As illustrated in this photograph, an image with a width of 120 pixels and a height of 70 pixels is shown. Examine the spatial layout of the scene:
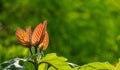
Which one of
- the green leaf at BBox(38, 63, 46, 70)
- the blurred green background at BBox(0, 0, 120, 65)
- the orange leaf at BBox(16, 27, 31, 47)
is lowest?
the green leaf at BBox(38, 63, 46, 70)

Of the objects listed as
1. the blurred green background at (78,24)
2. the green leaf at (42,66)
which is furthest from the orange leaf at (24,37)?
the blurred green background at (78,24)

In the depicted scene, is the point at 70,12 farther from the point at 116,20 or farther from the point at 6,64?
the point at 6,64

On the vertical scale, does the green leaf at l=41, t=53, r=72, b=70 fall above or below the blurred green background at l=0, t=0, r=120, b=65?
below

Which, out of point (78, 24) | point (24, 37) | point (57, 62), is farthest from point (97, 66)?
point (78, 24)

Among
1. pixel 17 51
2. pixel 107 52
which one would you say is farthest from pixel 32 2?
pixel 17 51

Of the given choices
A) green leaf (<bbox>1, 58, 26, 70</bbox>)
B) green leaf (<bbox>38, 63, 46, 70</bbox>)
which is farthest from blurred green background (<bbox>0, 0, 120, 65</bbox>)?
green leaf (<bbox>1, 58, 26, 70</bbox>)

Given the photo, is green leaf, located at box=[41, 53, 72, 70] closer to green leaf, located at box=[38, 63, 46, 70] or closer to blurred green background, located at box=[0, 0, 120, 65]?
green leaf, located at box=[38, 63, 46, 70]

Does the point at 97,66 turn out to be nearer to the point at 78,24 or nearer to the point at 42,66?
the point at 42,66

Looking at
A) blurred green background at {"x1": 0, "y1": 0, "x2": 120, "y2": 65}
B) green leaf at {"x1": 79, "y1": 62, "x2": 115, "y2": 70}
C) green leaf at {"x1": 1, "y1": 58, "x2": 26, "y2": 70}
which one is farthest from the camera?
blurred green background at {"x1": 0, "y1": 0, "x2": 120, "y2": 65}
